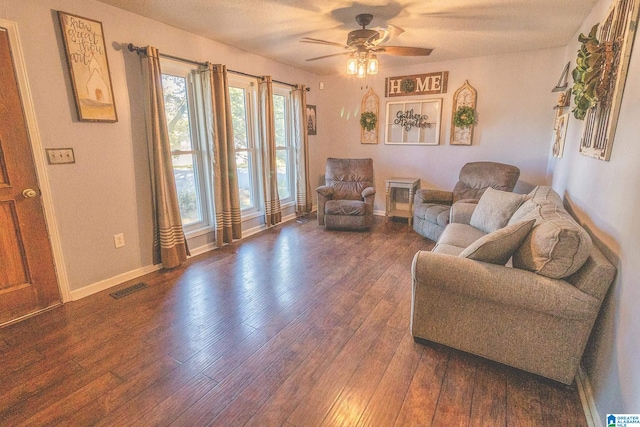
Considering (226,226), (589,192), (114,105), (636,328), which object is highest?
(114,105)

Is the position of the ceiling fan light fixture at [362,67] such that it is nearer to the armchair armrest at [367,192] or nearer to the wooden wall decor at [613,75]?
the wooden wall decor at [613,75]

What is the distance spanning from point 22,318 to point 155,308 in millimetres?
936

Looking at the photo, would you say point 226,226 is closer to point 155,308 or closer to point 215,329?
point 155,308

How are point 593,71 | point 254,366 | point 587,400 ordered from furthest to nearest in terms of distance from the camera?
point 593,71 < point 254,366 < point 587,400

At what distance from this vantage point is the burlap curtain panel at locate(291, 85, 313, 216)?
476cm

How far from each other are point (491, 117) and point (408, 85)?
49.9 inches

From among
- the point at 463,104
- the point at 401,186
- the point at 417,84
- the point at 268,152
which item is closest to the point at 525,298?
the point at 401,186

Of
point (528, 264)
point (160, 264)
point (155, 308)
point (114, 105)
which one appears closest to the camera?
point (528, 264)

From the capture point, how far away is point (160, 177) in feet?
9.69

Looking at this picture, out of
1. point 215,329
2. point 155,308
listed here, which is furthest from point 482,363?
point 155,308

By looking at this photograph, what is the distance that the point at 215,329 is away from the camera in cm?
219

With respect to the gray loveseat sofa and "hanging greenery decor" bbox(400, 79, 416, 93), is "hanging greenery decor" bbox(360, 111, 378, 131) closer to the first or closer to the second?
"hanging greenery decor" bbox(400, 79, 416, 93)

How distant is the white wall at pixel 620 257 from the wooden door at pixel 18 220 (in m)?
3.57

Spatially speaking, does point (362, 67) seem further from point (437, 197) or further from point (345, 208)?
point (437, 197)
